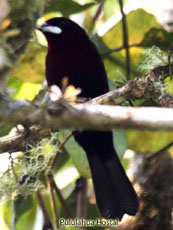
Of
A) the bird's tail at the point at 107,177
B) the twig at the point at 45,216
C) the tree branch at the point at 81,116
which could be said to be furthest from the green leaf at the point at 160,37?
the tree branch at the point at 81,116

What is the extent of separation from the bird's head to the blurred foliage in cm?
10

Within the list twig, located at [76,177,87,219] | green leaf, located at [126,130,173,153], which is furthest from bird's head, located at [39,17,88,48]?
twig, located at [76,177,87,219]

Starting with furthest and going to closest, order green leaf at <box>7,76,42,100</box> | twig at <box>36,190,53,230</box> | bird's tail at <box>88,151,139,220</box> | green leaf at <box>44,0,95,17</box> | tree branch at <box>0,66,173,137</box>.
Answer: green leaf at <box>7,76,42,100</box> → green leaf at <box>44,0,95,17</box> → bird's tail at <box>88,151,139,220</box> → twig at <box>36,190,53,230</box> → tree branch at <box>0,66,173,137</box>

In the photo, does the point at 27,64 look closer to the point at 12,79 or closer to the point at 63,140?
the point at 12,79

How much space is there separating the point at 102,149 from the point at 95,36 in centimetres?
78

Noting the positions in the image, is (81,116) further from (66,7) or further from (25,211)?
(66,7)

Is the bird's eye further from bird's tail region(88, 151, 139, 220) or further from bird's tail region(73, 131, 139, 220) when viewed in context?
bird's tail region(88, 151, 139, 220)

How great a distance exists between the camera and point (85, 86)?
126 inches

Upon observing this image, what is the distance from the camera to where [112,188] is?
10.7 ft

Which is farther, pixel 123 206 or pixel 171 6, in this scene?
pixel 171 6

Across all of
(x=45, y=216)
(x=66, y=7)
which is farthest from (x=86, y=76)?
(x=45, y=216)

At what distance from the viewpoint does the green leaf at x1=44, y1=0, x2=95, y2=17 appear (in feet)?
10.8

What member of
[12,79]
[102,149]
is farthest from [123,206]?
[12,79]

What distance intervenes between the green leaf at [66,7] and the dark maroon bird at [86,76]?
0.26 feet
